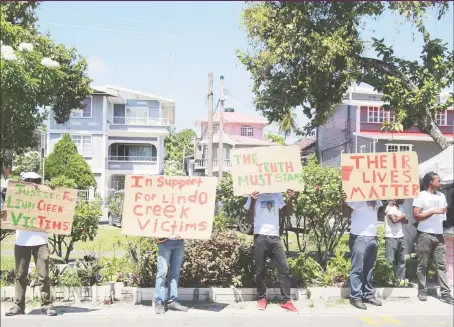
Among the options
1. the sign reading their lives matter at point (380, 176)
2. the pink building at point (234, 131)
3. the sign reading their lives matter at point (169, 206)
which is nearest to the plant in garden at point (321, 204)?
the sign reading their lives matter at point (380, 176)

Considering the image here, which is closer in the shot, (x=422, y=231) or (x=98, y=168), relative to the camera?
(x=422, y=231)

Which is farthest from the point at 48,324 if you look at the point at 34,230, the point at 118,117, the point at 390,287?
the point at 118,117

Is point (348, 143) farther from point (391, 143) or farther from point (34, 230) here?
point (34, 230)

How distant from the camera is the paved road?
20.1 ft

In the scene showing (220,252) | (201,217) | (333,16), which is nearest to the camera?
(201,217)

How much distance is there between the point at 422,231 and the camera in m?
7.38

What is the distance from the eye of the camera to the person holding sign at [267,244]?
681 cm

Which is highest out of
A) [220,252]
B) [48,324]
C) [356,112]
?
[356,112]

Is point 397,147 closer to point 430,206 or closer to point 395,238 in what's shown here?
point 395,238

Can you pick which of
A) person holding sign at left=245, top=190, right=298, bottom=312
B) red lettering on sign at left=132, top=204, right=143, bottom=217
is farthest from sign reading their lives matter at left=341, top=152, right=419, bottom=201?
red lettering on sign at left=132, top=204, right=143, bottom=217

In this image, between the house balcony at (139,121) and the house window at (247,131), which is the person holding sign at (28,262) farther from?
the house window at (247,131)

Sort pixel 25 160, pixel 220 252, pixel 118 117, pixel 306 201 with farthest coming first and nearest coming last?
pixel 118 117, pixel 25 160, pixel 306 201, pixel 220 252

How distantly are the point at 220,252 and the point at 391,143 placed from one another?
25.3 meters

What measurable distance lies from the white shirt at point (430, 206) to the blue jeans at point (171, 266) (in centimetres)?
356
